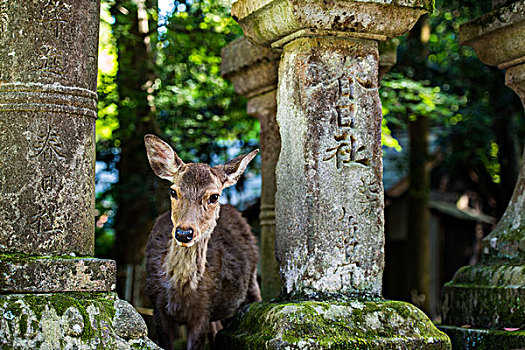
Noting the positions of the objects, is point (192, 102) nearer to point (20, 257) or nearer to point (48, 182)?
point (48, 182)

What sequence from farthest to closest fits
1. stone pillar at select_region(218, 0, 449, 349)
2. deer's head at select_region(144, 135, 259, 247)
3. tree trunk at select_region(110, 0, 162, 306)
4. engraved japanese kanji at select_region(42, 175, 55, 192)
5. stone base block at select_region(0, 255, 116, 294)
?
tree trunk at select_region(110, 0, 162, 306), deer's head at select_region(144, 135, 259, 247), stone pillar at select_region(218, 0, 449, 349), engraved japanese kanji at select_region(42, 175, 55, 192), stone base block at select_region(0, 255, 116, 294)

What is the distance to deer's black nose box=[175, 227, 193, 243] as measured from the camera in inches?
193

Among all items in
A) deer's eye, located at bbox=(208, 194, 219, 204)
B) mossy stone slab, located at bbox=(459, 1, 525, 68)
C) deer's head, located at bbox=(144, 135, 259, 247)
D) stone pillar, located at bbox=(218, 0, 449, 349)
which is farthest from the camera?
mossy stone slab, located at bbox=(459, 1, 525, 68)

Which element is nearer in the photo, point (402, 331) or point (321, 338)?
point (321, 338)

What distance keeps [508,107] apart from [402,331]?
8097mm

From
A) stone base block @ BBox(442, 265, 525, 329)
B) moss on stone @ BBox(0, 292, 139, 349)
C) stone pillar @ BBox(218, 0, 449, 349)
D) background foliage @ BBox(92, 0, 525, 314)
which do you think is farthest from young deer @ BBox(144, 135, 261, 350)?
background foliage @ BBox(92, 0, 525, 314)

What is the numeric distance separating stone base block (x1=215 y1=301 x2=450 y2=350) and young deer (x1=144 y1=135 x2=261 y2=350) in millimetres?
847

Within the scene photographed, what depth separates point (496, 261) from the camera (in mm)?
5875

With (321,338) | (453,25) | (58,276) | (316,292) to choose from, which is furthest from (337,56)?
(453,25)

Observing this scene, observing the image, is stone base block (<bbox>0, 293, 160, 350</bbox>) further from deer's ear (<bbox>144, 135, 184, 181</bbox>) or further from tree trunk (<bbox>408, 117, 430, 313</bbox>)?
tree trunk (<bbox>408, 117, 430, 313</bbox>)

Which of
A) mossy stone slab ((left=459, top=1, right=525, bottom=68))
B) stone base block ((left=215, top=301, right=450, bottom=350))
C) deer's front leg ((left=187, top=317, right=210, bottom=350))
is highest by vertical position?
mossy stone slab ((left=459, top=1, right=525, bottom=68))

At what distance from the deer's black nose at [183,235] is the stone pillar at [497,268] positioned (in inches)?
91.0

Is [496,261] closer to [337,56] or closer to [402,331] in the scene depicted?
[402,331]

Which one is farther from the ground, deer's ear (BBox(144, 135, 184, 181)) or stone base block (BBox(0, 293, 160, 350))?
deer's ear (BBox(144, 135, 184, 181))
